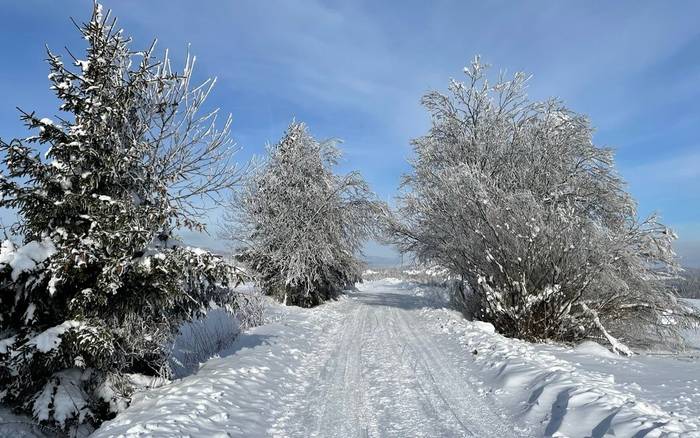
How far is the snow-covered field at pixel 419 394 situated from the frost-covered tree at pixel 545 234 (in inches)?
66.8

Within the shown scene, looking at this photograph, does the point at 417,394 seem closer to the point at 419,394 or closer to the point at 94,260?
the point at 419,394

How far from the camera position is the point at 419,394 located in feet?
22.7

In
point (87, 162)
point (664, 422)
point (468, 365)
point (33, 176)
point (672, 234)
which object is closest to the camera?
point (664, 422)

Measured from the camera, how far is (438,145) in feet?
62.4

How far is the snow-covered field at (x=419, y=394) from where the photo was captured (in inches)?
212

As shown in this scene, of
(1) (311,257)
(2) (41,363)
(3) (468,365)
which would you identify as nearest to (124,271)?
(2) (41,363)

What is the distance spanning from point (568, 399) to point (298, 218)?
15.9m

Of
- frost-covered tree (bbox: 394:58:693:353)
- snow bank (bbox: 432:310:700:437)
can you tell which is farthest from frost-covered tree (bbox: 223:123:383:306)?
snow bank (bbox: 432:310:700:437)

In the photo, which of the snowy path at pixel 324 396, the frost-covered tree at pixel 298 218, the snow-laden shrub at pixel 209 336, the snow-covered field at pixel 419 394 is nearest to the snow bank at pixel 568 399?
the snow-covered field at pixel 419 394

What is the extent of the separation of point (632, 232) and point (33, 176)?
1304 cm

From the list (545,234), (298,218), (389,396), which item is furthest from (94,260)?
(298,218)

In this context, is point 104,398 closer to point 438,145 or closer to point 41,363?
point 41,363

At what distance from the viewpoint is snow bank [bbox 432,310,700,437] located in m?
4.96

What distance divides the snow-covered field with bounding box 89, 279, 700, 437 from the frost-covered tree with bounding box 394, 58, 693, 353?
1696mm
